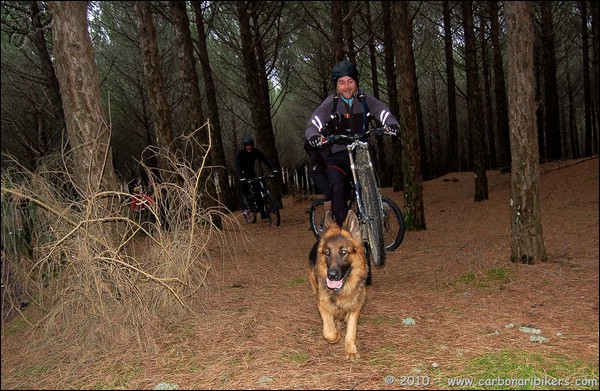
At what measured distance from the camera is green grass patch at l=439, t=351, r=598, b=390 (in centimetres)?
252

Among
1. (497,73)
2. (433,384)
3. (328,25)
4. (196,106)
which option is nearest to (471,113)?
(497,73)

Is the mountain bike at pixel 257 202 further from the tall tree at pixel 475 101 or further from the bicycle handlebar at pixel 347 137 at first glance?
the bicycle handlebar at pixel 347 137

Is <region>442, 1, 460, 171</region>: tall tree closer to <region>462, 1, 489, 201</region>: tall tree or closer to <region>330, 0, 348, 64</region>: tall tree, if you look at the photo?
<region>462, 1, 489, 201</region>: tall tree

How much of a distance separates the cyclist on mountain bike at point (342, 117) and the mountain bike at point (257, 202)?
5951mm

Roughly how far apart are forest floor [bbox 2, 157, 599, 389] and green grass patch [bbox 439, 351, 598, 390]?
0.8 inches

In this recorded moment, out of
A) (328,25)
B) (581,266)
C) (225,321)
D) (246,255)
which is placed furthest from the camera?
(328,25)

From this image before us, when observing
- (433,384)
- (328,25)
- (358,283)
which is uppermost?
(328,25)

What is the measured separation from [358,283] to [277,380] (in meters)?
1.17

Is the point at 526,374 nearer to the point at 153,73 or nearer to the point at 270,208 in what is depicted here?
the point at 153,73

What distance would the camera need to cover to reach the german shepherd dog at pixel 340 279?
11.3 ft

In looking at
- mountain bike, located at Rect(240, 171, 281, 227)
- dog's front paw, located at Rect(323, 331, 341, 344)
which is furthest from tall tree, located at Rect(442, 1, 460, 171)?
dog's front paw, located at Rect(323, 331, 341, 344)

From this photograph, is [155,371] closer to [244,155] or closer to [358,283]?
[358,283]

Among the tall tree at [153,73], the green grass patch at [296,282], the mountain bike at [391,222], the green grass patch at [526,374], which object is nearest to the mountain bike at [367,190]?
the mountain bike at [391,222]

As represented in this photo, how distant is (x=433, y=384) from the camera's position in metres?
2.62
